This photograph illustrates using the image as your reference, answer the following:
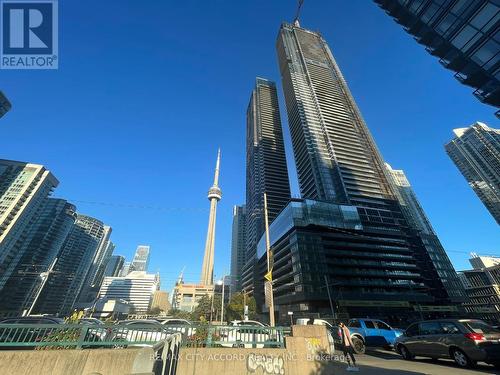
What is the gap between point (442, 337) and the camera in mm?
A: 9992

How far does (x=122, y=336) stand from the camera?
8.14m

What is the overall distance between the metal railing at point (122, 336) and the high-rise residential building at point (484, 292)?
123042 millimetres

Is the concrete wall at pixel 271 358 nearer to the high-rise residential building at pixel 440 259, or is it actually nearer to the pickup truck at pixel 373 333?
the pickup truck at pixel 373 333

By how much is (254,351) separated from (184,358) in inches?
90.6

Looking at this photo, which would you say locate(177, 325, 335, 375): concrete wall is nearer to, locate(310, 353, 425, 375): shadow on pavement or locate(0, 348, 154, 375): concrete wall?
locate(310, 353, 425, 375): shadow on pavement

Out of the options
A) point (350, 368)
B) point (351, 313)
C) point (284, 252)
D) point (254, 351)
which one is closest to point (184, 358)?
point (254, 351)

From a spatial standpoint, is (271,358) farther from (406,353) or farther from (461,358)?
(406,353)

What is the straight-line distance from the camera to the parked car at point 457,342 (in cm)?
856

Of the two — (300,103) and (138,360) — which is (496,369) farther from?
(300,103)

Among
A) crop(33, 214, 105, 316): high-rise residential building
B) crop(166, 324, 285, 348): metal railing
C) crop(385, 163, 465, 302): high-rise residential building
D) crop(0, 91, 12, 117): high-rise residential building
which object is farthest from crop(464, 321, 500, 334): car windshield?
crop(0, 91, 12, 117): high-rise residential building

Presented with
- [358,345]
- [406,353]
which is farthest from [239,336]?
[358,345]

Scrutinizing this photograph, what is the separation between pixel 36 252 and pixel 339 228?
411 feet

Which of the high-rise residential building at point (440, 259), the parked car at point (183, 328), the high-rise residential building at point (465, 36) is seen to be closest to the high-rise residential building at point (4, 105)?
the parked car at point (183, 328)

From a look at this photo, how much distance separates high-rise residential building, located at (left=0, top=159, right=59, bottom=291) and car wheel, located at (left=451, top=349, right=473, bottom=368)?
125 meters
